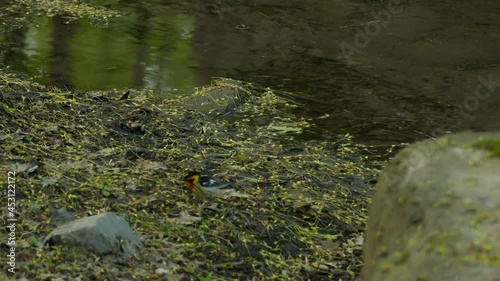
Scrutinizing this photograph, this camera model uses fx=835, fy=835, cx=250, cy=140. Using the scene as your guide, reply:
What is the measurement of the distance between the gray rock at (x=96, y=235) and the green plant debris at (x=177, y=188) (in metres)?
0.05

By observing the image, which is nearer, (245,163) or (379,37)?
(245,163)

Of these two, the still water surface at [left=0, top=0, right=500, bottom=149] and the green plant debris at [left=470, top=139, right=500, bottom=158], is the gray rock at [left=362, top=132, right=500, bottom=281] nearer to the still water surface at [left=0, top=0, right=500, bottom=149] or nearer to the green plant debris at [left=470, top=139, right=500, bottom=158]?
the green plant debris at [left=470, top=139, right=500, bottom=158]

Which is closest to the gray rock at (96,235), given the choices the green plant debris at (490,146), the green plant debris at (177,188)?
the green plant debris at (177,188)

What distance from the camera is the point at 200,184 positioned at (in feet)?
16.8

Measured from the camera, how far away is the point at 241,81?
8320 millimetres

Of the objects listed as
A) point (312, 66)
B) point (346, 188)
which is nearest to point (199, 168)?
point (346, 188)

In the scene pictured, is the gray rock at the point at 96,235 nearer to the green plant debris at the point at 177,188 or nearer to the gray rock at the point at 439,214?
the green plant debris at the point at 177,188

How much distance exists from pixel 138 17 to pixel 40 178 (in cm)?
643

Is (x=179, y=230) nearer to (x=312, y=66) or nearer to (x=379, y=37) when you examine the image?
(x=312, y=66)

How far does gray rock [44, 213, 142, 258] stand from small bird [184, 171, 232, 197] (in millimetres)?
899

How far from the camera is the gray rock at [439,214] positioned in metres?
2.55

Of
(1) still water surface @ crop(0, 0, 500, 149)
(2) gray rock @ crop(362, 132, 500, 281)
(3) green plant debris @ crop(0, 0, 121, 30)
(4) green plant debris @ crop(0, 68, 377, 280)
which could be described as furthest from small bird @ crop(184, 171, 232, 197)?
(3) green plant debris @ crop(0, 0, 121, 30)

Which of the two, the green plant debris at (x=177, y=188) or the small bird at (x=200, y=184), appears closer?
the green plant debris at (x=177, y=188)

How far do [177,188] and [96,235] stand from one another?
1.10m
